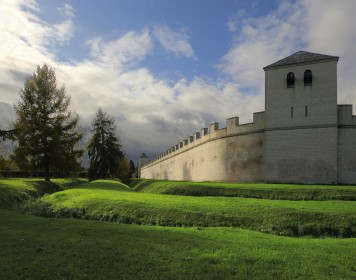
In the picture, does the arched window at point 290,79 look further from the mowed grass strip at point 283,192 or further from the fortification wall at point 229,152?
the mowed grass strip at point 283,192

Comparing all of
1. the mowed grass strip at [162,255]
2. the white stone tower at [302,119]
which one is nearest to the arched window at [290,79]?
the white stone tower at [302,119]

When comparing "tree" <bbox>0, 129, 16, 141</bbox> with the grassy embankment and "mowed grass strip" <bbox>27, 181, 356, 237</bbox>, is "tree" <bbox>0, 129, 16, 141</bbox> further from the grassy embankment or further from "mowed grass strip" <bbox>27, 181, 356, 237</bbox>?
the grassy embankment

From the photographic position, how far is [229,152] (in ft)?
102

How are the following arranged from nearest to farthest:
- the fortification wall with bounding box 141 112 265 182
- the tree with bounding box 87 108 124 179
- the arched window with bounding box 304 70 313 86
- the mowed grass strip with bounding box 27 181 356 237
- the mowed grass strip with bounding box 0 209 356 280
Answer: the mowed grass strip with bounding box 0 209 356 280
the mowed grass strip with bounding box 27 181 356 237
the arched window with bounding box 304 70 313 86
the fortification wall with bounding box 141 112 265 182
the tree with bounding box 87 108 124 179

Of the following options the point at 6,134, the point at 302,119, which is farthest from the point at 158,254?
the point at 302,119

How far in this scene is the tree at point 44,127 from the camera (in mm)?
30594

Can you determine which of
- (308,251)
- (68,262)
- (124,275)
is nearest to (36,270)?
(68,262)

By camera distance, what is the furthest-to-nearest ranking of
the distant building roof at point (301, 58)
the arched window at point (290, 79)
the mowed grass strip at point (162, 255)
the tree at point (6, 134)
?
the arched window at point (290, 79), the distant building roof at point (301, 58), the tree at point (6, 134), the mowed grass strip at point (162, 255)

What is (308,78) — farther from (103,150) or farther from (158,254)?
(103,150)

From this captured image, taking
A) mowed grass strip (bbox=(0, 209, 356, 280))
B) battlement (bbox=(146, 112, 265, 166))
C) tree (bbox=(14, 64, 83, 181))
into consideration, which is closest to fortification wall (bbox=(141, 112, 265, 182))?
battlement (bbox=(146, 112, 265, 166))

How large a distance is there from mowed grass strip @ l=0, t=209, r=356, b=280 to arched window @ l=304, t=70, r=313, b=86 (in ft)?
64.5

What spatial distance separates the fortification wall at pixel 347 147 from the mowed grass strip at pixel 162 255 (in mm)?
17122

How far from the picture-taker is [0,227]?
9984 mm

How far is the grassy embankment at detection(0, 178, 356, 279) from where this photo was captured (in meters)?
6.60
